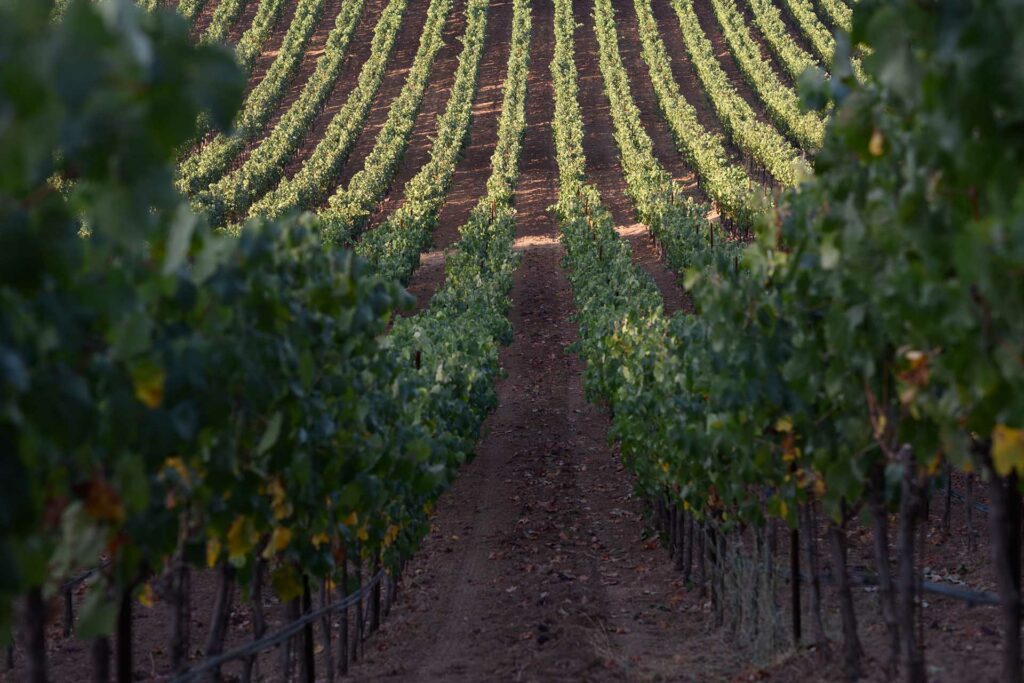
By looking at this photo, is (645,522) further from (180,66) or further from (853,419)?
(180,66)

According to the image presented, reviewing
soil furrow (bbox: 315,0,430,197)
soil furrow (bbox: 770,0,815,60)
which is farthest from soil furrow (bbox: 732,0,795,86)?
soil furrow (bbox: 315,0,430,197)

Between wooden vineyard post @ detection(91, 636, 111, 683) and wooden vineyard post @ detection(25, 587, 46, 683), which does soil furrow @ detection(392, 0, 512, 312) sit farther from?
wooden vineyard post @ detection(25, 587, 46, 683)

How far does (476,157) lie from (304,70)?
12626mm

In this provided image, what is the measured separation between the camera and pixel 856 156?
4637mm

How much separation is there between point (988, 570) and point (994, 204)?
313 inches

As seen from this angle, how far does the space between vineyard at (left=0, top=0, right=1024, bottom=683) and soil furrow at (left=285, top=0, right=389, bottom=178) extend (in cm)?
2584

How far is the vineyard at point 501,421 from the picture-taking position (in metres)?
2.61

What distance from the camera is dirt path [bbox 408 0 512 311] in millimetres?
29750

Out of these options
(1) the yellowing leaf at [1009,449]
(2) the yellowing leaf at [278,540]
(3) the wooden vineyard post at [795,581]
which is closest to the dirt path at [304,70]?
(3) the wooden vineyard post at [795,581]

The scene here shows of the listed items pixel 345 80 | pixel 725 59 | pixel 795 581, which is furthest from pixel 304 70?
pixel 795 581

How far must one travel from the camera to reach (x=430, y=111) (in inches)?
1855

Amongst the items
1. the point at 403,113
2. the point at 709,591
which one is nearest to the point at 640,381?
the point at 709,591

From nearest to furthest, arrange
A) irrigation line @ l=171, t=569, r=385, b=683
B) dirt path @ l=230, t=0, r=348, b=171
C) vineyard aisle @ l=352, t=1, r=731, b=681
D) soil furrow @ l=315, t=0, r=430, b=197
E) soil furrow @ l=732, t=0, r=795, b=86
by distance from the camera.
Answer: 1. irrigation line @ l=171, t=569, r=385, b=683
2. vineyard aisle @ l=352, t=1, r=731, b=681
3. soil furrow @ l=315, t=0, r=430, b=197
4. dirt path @ l=230, t=0, r=348, b=171
5. soil furrow @ l=732, t=0, r=795, b=86

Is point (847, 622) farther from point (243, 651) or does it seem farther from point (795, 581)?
point (243, 651)
